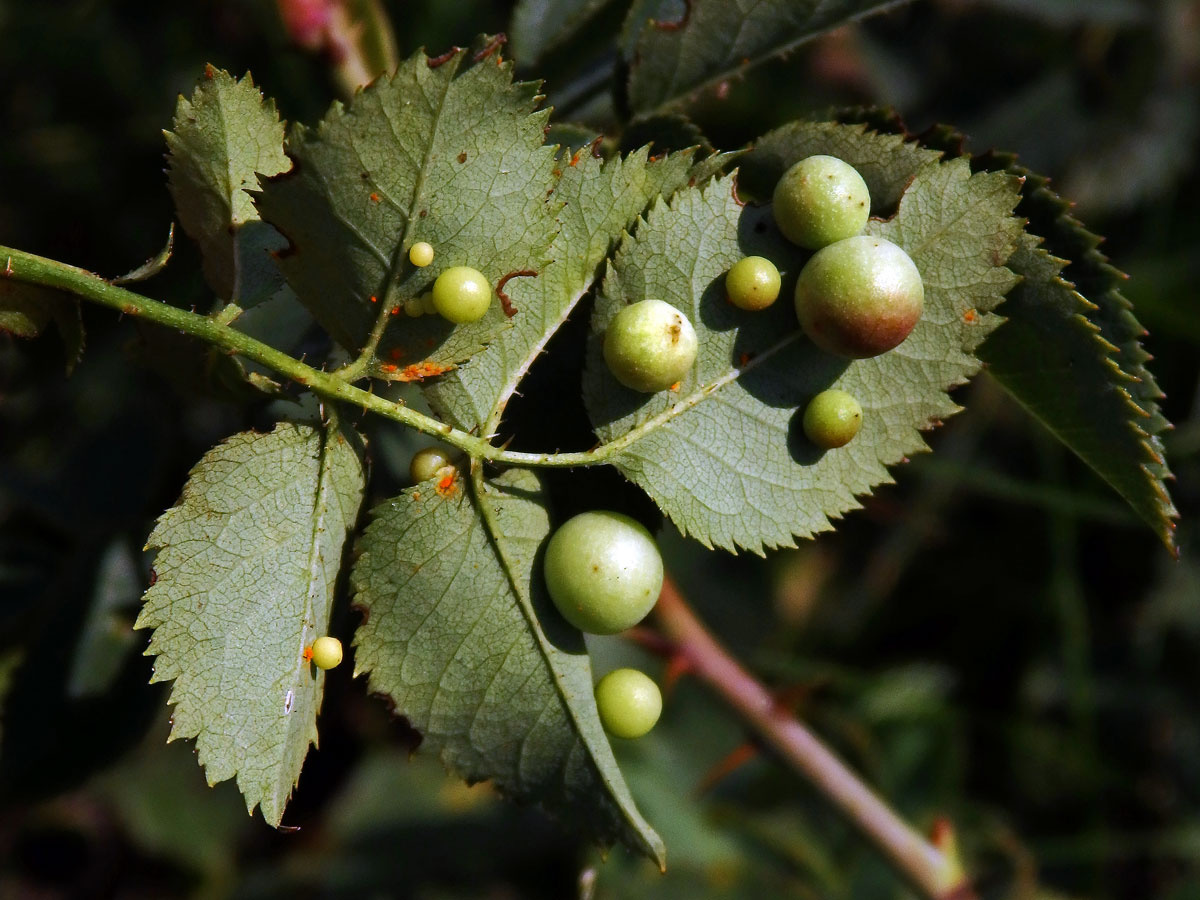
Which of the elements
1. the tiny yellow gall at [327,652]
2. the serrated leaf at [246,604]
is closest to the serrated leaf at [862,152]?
the serrated leaf at [246,604]

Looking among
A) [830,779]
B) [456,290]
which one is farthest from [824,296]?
[830,779]

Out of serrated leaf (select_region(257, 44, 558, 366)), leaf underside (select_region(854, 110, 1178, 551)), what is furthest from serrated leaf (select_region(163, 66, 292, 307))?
leaf underside (select_region(854, 110, 1178, 551))

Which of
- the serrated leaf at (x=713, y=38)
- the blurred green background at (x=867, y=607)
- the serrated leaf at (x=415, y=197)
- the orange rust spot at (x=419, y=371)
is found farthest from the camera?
the blurred green background at (x=867, y=607)

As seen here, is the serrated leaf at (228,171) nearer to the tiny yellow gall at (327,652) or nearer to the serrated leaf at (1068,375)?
the tiny yellow gall at (327,652)

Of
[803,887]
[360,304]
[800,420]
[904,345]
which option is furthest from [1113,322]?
[803,887]

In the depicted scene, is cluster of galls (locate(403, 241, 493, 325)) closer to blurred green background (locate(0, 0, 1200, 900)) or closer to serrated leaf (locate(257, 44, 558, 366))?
serrated leaf (locate(257, 44, 558, 366))

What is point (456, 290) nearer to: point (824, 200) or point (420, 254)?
point (420, 254)
